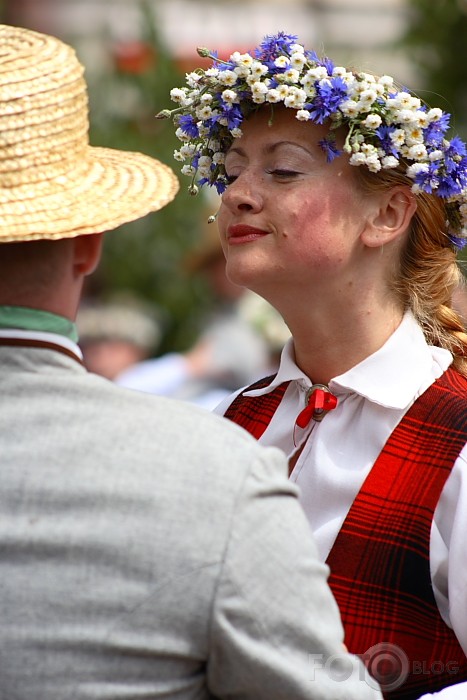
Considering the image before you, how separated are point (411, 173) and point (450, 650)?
4.05 ft

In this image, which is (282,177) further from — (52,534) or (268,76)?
(52,534)

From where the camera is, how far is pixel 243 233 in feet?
9.42

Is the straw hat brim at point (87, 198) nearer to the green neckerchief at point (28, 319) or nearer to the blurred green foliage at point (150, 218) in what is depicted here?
the green neckerchief at point (28, 319)

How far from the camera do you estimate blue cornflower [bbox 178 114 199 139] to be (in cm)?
309

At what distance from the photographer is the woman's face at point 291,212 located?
2816 millimetres

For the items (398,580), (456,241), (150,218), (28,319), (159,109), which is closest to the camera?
(28,319)

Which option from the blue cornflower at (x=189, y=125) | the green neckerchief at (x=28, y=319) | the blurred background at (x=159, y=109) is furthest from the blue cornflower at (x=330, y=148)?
the blurred background at (x=159, y=109)

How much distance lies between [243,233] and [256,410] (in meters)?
0.55

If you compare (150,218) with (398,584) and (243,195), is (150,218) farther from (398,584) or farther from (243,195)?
(398,584)

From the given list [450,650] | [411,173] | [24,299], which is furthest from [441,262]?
[24,299]

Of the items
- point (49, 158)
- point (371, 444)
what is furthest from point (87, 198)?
point (371, 444)

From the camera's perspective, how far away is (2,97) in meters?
1.91

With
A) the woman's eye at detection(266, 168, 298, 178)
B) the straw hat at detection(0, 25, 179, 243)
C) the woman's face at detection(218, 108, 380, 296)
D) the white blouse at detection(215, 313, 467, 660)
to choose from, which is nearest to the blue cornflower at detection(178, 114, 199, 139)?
the woman's face at detection(218, 108, 380, 296)

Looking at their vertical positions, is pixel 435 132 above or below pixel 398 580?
above
